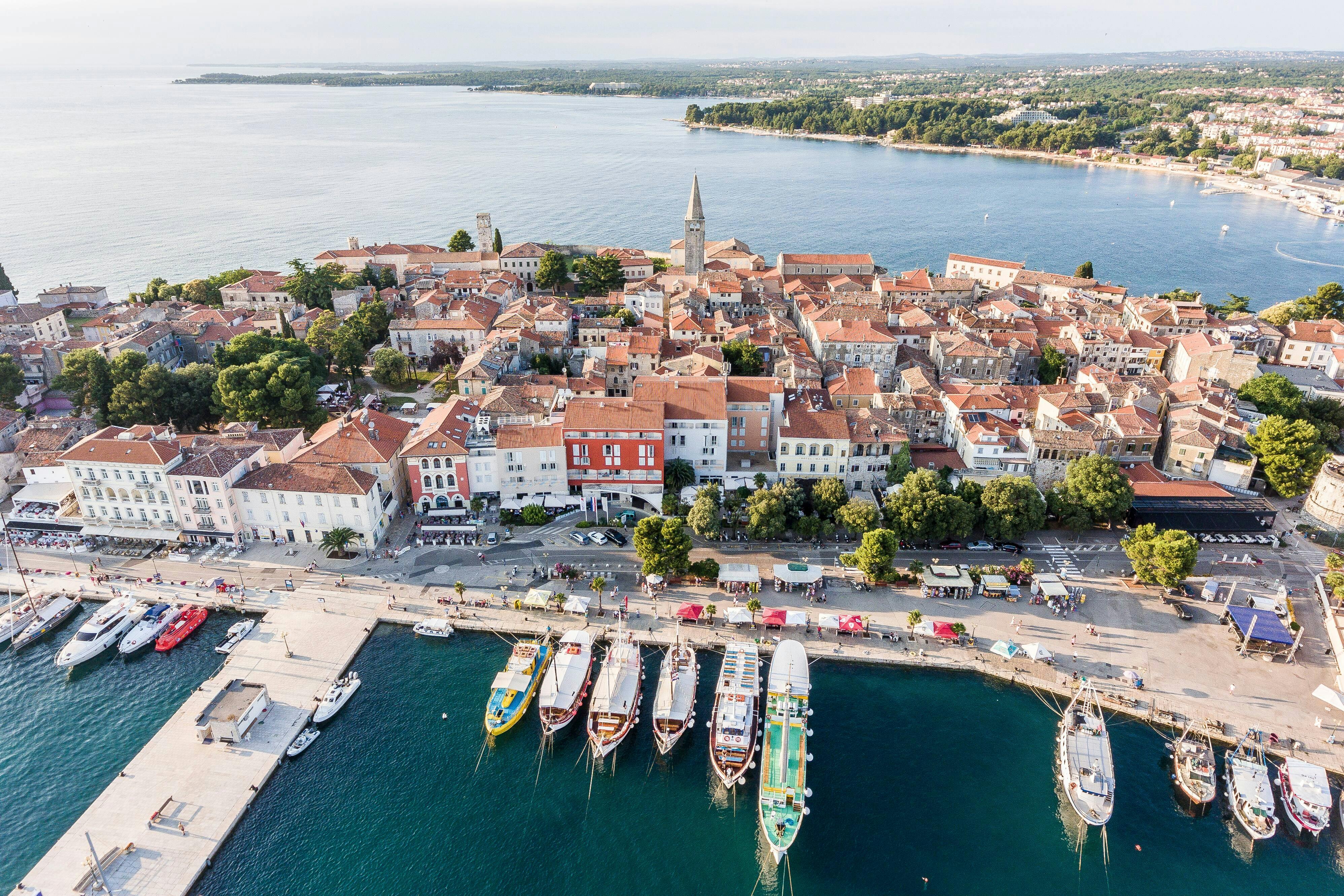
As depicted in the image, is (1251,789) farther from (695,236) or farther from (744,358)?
(695,236)

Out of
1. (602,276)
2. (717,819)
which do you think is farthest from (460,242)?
(717,819)

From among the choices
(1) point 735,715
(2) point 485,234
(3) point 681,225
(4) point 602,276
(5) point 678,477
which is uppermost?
(2) point 485,234

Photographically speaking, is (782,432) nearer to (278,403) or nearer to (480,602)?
(480,602)

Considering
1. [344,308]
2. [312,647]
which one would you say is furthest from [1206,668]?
Result: [344,308]

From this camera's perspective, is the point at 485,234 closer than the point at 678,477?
No

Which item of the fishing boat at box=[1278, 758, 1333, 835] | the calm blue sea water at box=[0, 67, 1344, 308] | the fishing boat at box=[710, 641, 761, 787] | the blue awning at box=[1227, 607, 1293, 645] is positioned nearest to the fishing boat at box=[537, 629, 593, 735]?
the fishing boat at box=[710, 641, 761, 787]

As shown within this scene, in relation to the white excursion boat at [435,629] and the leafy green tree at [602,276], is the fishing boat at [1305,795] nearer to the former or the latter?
the white excursion boat at [435,629]

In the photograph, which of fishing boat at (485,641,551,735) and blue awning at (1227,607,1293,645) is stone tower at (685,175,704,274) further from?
blue awning at (1227,607,1293,645)
